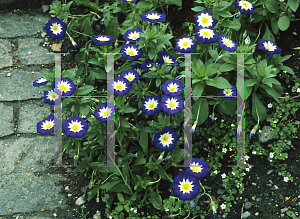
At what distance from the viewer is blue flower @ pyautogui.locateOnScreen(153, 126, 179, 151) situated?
88.4 inches

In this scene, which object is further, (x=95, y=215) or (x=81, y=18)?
(x=81, y=18)

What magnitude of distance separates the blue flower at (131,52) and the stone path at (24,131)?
0.99 meters

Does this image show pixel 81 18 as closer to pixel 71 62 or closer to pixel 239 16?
pixel 71 62

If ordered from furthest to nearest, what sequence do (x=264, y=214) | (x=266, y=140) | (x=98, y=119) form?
1. (x=266, y=140)
2. (x=264, y=214)
3. (x=98, y=119)

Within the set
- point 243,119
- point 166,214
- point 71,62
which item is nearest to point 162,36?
point 243,119

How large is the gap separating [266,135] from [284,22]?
1.03 meters

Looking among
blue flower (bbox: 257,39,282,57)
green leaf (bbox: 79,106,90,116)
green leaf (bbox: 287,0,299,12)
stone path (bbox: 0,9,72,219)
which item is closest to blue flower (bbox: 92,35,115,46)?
green leaf (bbox: 79,106,90,116)

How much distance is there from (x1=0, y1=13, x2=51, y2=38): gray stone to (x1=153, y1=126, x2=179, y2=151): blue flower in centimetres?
205

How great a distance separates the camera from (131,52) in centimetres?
249

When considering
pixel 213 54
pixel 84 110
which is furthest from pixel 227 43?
pixel 84 110

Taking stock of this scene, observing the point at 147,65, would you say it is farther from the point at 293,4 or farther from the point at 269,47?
the point at 293,4

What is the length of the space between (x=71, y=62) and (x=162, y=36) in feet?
3.98

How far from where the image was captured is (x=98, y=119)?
215 cm

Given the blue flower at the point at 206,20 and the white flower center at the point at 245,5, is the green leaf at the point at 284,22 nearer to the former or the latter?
the white flower center at the point at 245,5
